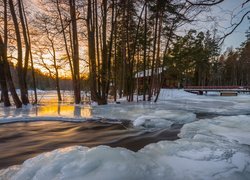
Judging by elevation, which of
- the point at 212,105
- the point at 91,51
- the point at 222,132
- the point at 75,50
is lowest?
the point at 212,105

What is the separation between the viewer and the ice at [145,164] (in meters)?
3.57

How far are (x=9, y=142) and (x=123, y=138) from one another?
3.17 m

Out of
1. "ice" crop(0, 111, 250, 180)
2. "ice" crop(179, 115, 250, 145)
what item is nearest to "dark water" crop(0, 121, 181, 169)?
"ice" crop(179, 115, 250, 145)

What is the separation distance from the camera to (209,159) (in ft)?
14.8

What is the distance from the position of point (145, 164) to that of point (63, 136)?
13.3ft

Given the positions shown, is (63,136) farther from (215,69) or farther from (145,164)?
(215,69)

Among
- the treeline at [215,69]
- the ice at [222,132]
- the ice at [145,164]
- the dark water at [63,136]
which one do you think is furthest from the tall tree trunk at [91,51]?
the treeline at [215,69]

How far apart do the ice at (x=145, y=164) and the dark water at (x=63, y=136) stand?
1254mm

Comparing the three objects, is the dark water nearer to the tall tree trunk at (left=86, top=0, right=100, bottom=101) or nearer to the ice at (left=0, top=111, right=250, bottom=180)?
the ice at (left=0, top=111, right=250, bottom=180)

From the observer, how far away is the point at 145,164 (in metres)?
4.03

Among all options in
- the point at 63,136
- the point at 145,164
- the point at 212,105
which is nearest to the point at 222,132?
the point at 145,164

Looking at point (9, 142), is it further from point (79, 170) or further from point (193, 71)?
point (193, 71)

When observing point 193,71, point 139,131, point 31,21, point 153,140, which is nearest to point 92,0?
point 31,21

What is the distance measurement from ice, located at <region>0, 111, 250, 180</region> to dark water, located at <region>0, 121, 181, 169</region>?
1254 millimetres
